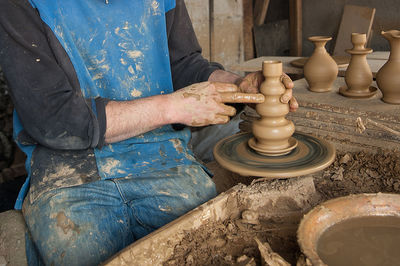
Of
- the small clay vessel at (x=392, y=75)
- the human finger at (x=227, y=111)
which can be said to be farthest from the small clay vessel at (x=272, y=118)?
the small clay vessel at (x=392, y=75)

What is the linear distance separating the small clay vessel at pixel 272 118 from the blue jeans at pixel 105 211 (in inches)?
15.6

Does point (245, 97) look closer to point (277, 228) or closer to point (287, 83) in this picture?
point (287, 83)

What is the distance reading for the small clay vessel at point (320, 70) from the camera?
2.88 metres

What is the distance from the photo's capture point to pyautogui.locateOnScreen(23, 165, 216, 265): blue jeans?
1719mm

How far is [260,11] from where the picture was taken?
5.94 meters

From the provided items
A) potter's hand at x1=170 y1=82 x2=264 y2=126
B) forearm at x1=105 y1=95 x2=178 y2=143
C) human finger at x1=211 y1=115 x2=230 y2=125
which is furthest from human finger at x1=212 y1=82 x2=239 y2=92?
forearm at x1=105 y1=95 x2=178 y2=143

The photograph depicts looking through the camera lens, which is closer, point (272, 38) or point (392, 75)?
point (392, 75)

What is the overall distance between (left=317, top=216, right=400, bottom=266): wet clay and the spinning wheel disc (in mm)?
328

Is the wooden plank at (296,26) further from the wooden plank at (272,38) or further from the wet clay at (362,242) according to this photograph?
the wet clay at (362,242)

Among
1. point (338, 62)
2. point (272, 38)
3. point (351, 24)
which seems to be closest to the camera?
point (338, 62)

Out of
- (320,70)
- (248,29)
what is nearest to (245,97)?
(320,70)

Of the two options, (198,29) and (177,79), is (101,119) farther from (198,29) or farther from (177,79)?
(198,29)

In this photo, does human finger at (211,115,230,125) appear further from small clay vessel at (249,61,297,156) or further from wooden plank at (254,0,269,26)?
wooden plank at (254,0,269,26)

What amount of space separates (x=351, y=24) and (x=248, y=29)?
56.5 inches
